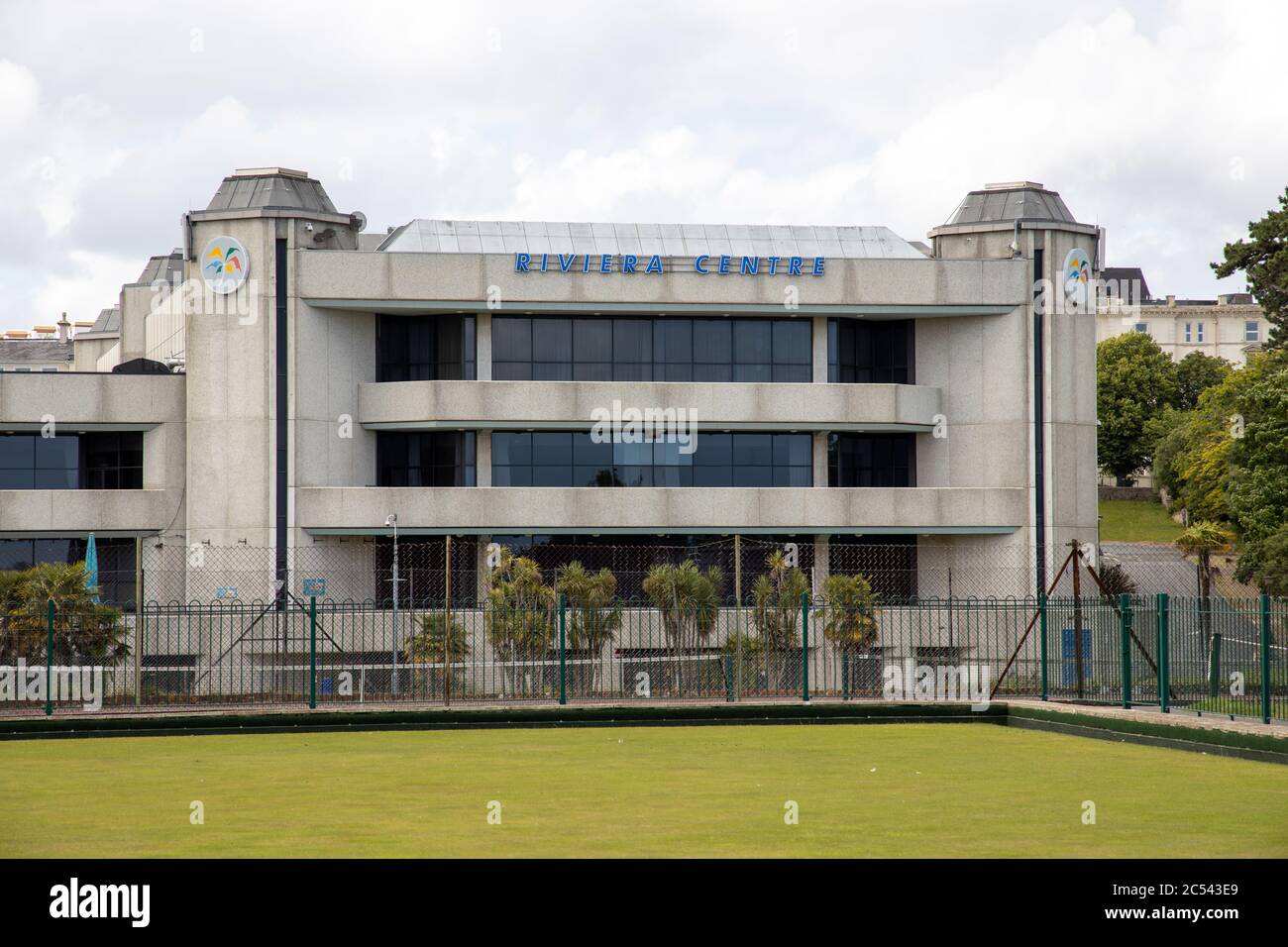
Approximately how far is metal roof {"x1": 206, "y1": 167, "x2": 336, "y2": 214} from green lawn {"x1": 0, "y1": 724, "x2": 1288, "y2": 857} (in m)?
25.6

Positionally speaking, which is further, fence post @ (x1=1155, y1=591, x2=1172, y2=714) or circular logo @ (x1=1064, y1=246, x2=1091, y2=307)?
circular logo @ (x1=1064, y1=246, x2=1091, y2=307)

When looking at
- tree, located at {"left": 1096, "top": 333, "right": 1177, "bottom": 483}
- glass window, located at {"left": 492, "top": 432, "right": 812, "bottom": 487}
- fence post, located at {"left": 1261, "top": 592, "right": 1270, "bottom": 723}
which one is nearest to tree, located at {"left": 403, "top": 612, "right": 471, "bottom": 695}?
fence post, located at {"left": 1261, "top": 592, "right": 1270, "bottom": 723}

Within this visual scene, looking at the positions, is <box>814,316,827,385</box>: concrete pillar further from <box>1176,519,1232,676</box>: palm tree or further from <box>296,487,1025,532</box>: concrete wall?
<box>1176,519,1232,676</box>: palm tree

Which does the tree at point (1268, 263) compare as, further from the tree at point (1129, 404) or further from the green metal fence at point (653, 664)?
the tree at point (1129, 404)

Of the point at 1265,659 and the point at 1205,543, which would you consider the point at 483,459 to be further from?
the point at 1205,543

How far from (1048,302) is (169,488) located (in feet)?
92.0

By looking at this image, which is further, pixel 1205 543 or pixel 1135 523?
pixel 1135 523

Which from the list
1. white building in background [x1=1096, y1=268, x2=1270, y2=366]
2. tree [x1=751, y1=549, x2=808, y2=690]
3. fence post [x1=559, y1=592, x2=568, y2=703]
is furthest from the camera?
white building in background [x1=1096, y1=268, x2=1270, y2=366]

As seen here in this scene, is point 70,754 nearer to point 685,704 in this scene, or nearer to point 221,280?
point 685,704

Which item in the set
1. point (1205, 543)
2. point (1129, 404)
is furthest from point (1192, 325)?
point (1205, 543)

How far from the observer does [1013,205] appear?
53094 millimetres

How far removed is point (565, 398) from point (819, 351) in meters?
8.67

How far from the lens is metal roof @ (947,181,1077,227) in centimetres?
5291

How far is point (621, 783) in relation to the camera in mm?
19172
